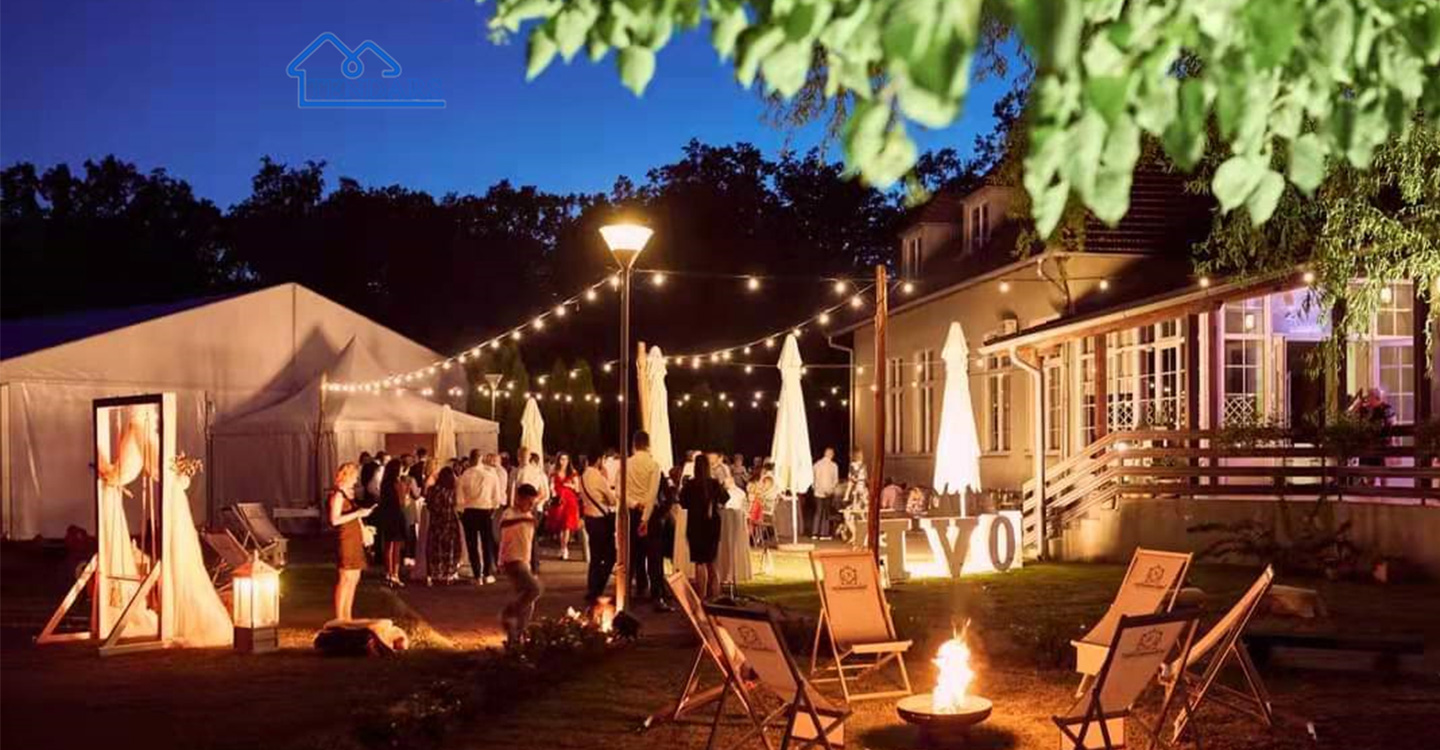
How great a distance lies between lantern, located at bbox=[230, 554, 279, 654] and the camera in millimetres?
11711

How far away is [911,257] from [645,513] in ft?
60.8

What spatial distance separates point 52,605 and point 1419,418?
1470 centimetres

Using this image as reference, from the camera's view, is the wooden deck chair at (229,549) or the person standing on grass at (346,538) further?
the wooden deck chair at (229,549)

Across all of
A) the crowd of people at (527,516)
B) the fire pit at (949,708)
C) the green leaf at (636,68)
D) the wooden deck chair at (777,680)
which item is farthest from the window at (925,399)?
the green leaf at (636,68)

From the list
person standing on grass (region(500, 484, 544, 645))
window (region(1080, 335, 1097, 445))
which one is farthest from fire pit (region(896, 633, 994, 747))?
window (region(1080, 335, 1097, 445))

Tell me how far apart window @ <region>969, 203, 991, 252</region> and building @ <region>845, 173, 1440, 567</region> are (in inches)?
1.5

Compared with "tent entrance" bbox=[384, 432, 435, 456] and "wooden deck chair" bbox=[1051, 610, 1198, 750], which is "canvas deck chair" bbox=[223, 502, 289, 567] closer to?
"wooden deck chair" bbox=[1051, 610, 1198, 750]

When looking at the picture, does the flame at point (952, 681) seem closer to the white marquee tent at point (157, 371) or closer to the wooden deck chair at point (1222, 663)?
the wooden deck chair at point (1222, 663)

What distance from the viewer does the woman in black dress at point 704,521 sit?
13508 millimetres

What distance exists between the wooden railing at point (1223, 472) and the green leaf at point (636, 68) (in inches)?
569

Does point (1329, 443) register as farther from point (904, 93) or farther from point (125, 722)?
point (904, 93)

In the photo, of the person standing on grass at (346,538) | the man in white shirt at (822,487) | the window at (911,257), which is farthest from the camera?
the window at (911,257)

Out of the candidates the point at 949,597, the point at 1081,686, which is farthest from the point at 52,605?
the point at 1081,686

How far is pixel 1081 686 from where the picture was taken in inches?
344
